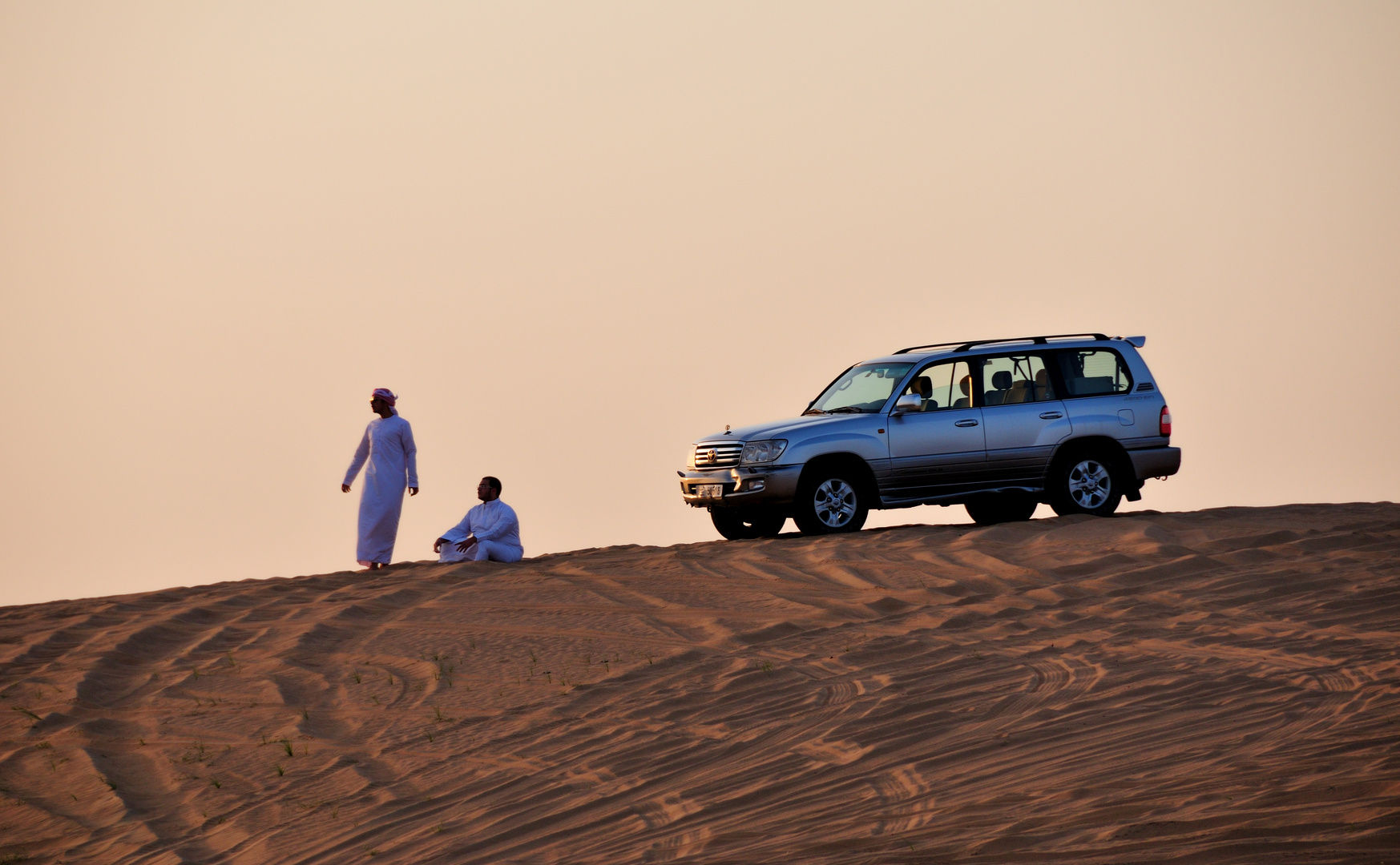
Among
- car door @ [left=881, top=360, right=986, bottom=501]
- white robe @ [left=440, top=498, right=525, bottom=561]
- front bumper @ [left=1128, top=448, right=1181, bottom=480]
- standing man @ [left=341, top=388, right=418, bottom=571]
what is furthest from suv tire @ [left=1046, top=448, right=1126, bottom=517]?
standing man @ [left=341, top=388, right=418, bottom=571]

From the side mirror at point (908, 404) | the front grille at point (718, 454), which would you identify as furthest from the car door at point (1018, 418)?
the front grille at point (718, 454)

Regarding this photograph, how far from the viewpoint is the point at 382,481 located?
1538 cm

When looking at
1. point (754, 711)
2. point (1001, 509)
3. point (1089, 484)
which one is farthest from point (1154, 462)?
point (754, 711)

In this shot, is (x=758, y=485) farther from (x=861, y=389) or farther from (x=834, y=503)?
(x=861, y=389)

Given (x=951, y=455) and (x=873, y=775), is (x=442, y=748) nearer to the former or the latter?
(x=873, y=775)

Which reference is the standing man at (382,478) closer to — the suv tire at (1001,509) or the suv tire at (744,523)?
the suv tire at (744,523)

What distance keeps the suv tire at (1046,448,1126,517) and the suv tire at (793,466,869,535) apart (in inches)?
85.4

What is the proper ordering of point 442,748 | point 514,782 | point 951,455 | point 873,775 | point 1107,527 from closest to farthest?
point 873,775, point 514,782, point 442,748, point 1107,527, point 951,455

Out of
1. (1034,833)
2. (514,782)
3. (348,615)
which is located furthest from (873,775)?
(348,615)

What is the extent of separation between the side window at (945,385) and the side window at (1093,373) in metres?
1.14

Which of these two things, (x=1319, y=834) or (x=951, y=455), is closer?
(x=1319, y=834)

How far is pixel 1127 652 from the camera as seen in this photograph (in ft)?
30.0

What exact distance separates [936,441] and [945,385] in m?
0.68

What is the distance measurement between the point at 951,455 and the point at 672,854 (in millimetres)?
10252
